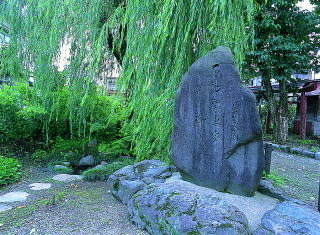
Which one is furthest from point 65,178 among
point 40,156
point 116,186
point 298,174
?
point 298,174

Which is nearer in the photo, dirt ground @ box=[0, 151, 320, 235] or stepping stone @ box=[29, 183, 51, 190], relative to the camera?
dirt ground @ box=[0, 151, 320, 235]

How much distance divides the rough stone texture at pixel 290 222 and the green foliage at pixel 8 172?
4182mm

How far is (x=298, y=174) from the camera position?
235 inches

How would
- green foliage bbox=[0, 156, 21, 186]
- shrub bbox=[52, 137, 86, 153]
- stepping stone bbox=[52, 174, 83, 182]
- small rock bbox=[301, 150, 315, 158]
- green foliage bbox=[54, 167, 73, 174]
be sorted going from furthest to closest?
1. small rock bbox=[301, 150, 315, 158]
2. shrub bbox=[52, 137, 86, 153]
3. green foliage bbox=[54, 167, 73, 174]
4. stepping stone bbox=[52, 174, 83, 182]
5. green foliage bbox=[0, 156, 21, 186]

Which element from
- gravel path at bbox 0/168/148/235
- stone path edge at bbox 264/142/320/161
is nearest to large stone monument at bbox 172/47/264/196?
gravel path at bbox 0/168/148/235

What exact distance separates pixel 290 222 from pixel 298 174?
4.27 metres

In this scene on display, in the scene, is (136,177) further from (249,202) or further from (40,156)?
(40,156)

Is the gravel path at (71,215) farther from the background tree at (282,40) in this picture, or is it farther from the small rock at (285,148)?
the background tree at (282,40)

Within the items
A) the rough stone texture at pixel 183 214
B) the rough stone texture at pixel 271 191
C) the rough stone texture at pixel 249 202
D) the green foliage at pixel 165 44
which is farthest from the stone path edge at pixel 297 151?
the rough stone texture at pixel 183 214

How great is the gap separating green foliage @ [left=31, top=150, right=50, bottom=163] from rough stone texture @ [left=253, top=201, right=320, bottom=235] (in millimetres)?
5333

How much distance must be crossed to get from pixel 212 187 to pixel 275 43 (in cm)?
766

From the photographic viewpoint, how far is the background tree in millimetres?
8992

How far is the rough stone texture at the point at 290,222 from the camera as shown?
213cm

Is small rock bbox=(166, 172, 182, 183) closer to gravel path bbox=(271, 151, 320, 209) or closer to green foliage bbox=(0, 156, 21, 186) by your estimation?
gravel path bbox=(271, 151, 320, 209)
